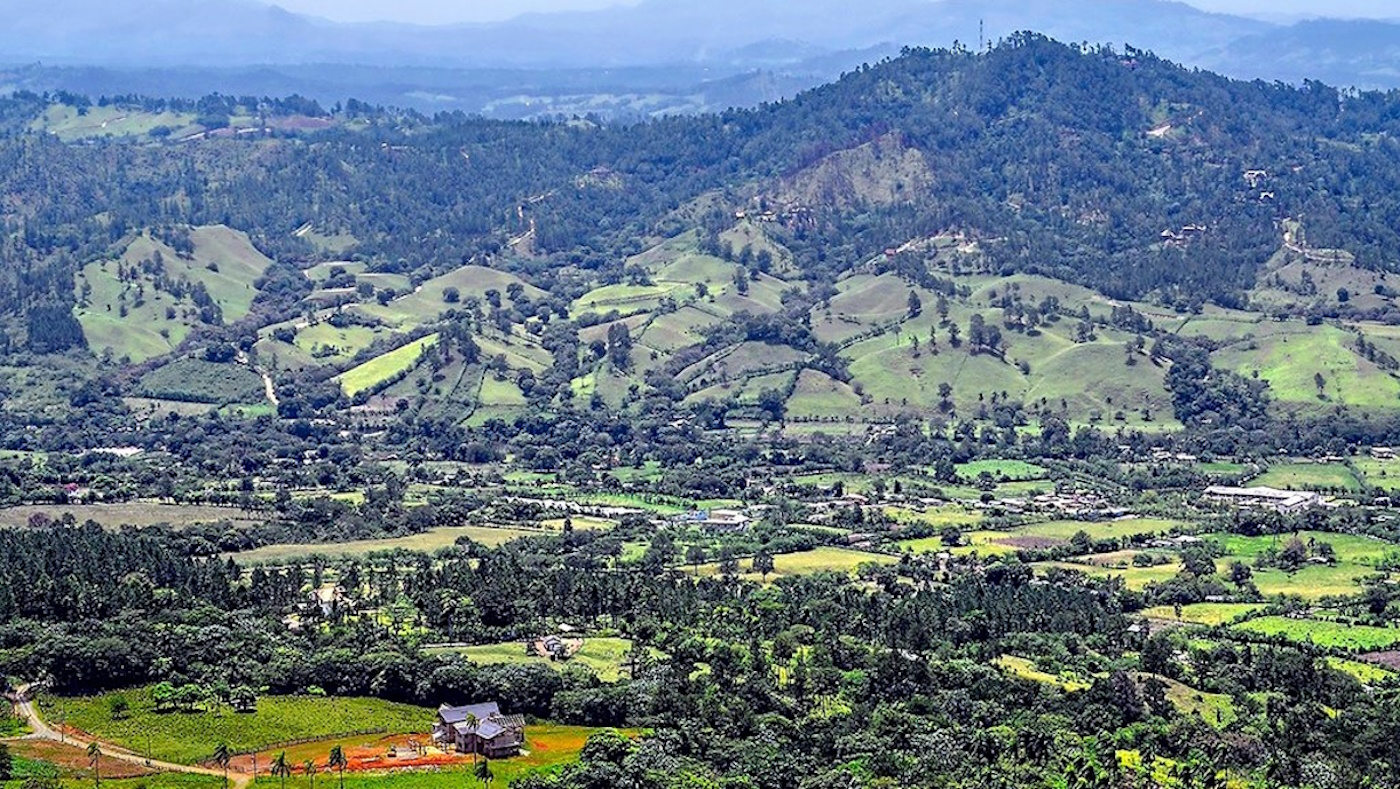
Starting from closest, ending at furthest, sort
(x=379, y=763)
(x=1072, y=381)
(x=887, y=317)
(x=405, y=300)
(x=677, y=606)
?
(x=379, y=763) → (x=677, y=606) → (x=1072, y=381) → (x=887, y=317) → (x=405, y=300)

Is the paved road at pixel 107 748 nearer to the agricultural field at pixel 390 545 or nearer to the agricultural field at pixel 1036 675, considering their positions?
the agricultural field at pixel 390 545

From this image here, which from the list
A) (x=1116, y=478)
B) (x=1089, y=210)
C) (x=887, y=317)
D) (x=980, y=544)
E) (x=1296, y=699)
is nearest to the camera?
(x=1296, y=699)

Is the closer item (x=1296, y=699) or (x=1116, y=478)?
(x=1296, y=699)

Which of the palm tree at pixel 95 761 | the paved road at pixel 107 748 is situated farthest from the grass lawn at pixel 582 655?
the palm tree at pixel 95 761

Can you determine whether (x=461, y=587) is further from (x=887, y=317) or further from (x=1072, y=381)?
(x=887, y=317)

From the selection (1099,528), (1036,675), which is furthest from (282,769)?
(1099,528)

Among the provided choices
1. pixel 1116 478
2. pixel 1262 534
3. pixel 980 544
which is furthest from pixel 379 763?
pixel 1116 478

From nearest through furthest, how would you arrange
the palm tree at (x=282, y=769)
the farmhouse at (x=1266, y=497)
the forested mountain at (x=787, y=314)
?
the palm tree at (x=282, y=769) → the farmhouse at (x=1266, y=497) → the forested mountain at (x=787, y=314)
